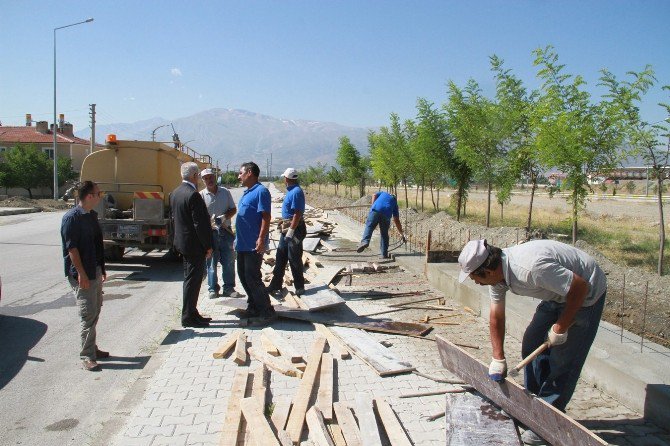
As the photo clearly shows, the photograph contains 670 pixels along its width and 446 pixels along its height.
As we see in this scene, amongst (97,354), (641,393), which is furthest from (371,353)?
(97,354)

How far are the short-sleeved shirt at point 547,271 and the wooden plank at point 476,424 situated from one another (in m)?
0.90

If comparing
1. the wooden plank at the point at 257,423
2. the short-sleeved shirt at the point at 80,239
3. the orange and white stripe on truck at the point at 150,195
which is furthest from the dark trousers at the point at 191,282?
the orange and white stripe on truck at the point at 150,195

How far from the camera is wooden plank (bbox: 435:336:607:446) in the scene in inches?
125

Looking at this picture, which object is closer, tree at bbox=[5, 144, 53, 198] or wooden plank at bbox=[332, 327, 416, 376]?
wooden plank at bbox=[332, 327, 416, 376]

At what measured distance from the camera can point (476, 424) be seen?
3.75 meters

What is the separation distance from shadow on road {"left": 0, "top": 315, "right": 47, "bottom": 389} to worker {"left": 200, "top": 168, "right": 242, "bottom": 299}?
2.53m

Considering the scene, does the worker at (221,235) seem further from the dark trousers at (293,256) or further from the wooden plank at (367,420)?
the wooden plank at (367,420)

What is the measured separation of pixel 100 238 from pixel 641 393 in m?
5.41

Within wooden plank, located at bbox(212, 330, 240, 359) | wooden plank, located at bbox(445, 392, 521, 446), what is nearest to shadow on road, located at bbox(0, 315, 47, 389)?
wooden plank, located at bbox(212, 330, 240, 359)

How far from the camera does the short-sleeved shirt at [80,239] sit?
5195 mm

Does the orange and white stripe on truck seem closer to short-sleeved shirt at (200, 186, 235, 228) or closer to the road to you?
the road

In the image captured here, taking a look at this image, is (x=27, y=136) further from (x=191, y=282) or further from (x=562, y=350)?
(x=562, y=350)

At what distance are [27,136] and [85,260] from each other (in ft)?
197

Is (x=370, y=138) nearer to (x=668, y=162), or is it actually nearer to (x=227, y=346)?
(x=668, y=162)
